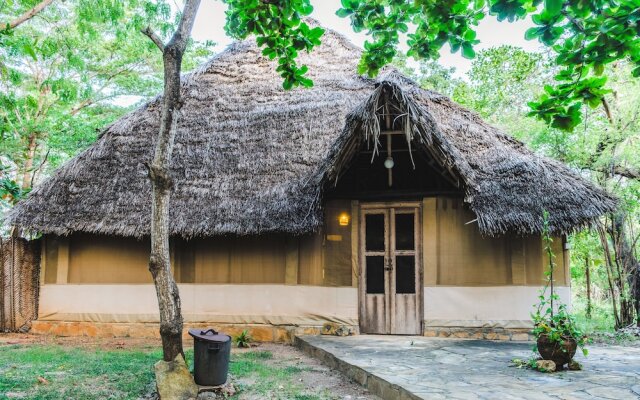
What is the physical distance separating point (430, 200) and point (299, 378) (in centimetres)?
352

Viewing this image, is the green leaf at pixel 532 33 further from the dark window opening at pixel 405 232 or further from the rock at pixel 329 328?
the rock at pixel 329 328

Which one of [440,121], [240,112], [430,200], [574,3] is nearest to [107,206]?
[240,112]

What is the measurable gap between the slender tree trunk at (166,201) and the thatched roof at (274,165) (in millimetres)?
2498

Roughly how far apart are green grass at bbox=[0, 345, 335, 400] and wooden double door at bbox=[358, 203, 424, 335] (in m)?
1.76

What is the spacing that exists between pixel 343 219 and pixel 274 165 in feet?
4.71

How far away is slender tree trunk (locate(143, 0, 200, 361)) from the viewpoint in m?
4.55

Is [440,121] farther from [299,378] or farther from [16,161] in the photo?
[16,161]

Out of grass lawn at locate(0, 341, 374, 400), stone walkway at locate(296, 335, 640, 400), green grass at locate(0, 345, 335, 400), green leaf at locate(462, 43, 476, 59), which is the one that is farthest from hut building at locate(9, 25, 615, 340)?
green leaf at locate(462, 43, 476, 59)

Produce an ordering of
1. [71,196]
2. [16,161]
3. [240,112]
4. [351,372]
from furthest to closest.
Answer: [16,161] < [240,112] < [71,196] < [351,372]

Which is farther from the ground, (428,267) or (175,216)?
(175,216)

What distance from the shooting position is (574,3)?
2564 millimetres

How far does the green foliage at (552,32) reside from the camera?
2.61 metres

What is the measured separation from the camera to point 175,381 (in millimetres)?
4367

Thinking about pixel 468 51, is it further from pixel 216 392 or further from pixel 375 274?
pixel 375 274
